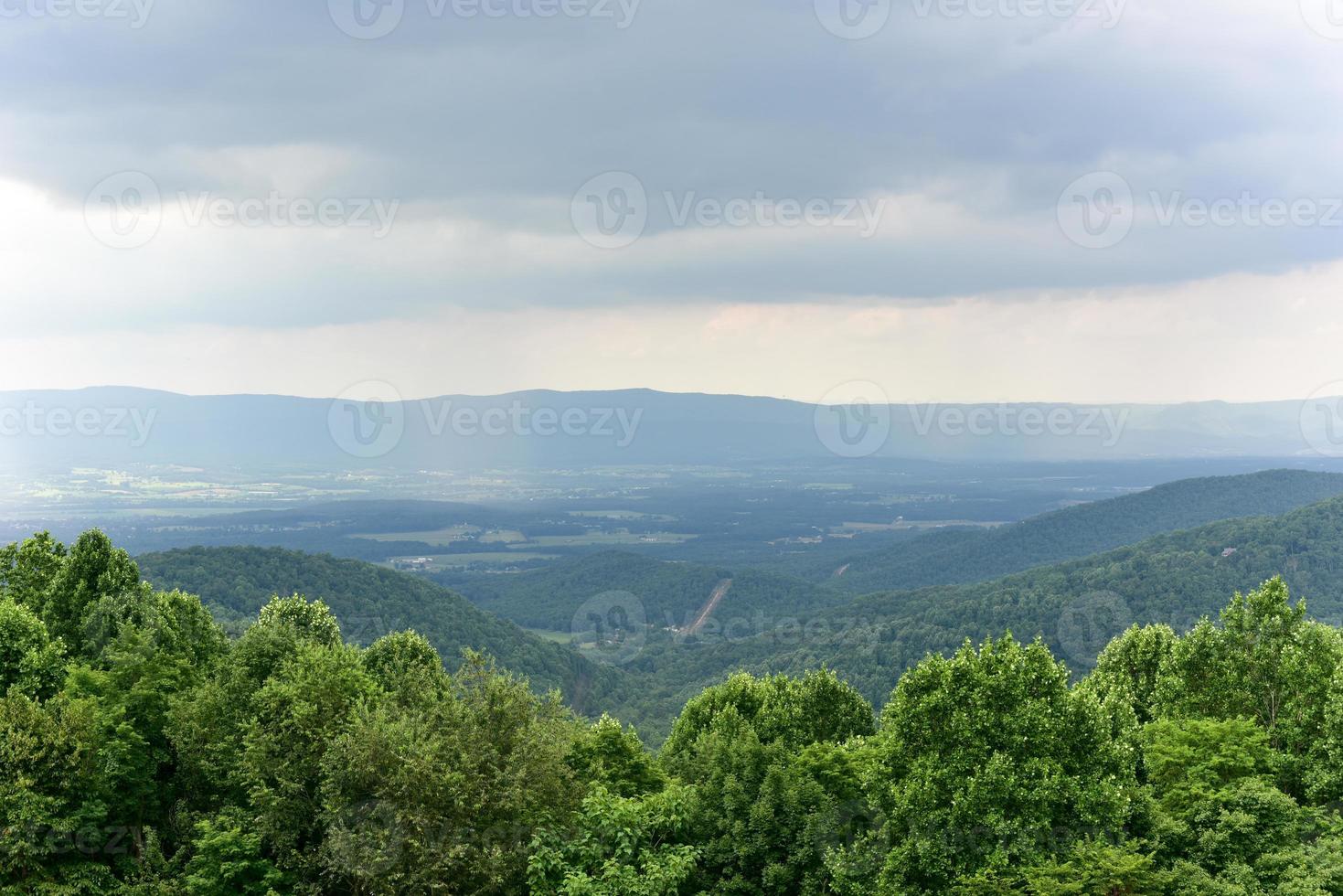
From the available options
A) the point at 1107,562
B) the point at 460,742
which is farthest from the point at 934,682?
the point at 1107,562

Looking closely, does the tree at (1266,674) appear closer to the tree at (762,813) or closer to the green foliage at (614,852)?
the tree at (762,813)

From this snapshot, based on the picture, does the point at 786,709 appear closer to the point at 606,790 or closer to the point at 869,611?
the point at 606,790

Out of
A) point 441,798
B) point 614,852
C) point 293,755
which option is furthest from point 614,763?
point 293,755

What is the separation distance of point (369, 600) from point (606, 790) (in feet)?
495

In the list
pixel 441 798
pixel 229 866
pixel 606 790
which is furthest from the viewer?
pixel 606 790

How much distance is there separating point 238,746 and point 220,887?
476 centimetres

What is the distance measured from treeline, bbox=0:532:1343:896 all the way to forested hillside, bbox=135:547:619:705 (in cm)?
12134

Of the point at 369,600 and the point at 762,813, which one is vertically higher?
the point at 762,813

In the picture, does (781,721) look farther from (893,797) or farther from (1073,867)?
(1073,867)

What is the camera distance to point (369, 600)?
172m

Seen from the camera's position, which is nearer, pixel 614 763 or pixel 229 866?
pixel 229 866

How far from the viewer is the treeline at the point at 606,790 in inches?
1045

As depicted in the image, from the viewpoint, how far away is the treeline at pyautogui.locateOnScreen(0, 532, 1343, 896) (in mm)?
26531

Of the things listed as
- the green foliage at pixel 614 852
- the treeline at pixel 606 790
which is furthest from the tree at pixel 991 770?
the green foliage at pixel 614 852
